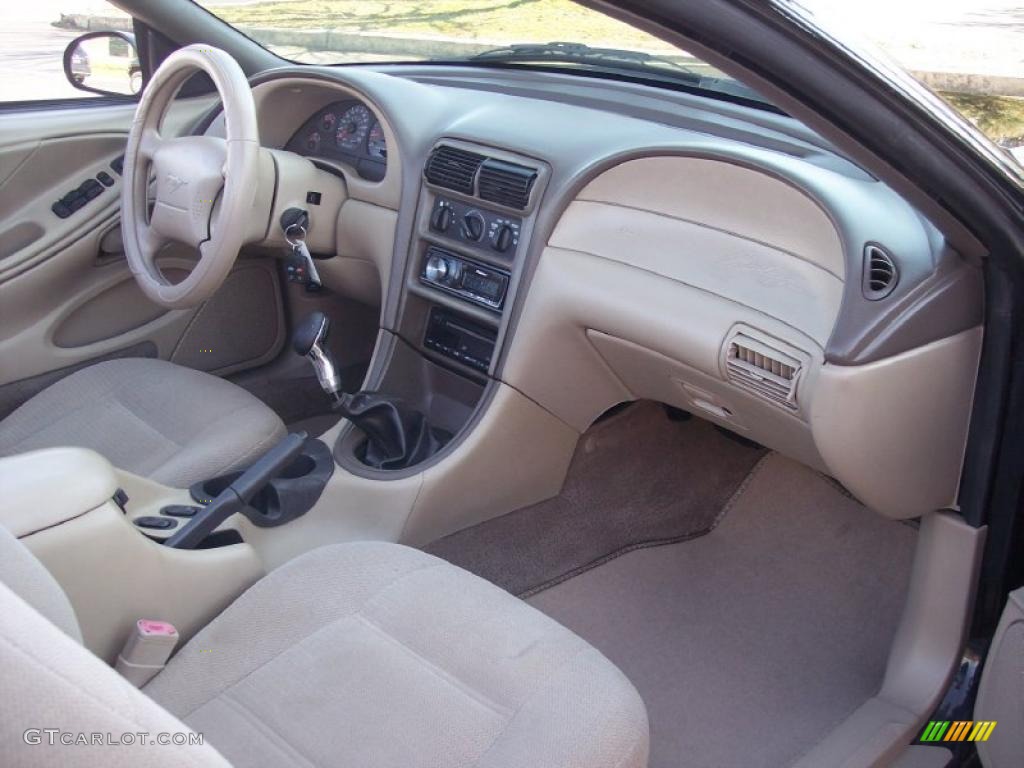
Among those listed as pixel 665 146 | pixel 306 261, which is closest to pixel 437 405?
pixel 306 261

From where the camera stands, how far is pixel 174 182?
2373mm

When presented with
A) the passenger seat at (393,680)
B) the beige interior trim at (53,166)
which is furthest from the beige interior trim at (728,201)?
the beige interior trim at (53,166)

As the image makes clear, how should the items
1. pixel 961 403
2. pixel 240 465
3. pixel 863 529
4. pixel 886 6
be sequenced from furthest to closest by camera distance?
pixel 863 529 → pixel 240 465 → pixel 886 6 → pixel 961 403

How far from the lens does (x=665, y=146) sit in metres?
1.93

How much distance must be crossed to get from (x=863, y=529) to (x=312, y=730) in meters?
1.49

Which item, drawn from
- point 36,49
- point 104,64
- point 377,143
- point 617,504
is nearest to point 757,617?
point 617,504

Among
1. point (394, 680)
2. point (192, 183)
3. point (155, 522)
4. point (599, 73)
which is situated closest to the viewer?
point (394, 680)

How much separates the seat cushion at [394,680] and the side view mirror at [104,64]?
73.4 inches

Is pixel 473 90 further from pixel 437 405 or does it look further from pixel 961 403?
pixel 961 403

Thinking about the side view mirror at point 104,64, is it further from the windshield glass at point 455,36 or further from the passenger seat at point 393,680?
the passenger seat at point 393,680

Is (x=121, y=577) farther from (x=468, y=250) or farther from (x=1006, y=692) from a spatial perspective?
(x=1006, y=692)

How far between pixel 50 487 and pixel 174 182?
1.05 meters

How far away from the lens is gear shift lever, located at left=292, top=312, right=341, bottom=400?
7.43ft

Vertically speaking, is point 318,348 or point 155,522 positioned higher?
point 318,348
